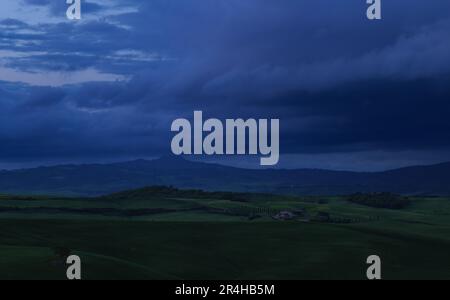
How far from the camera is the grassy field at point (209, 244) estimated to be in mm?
81000

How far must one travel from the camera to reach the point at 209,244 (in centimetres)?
10494

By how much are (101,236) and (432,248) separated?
153ft

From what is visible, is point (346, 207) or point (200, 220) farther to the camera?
point (346, 207)

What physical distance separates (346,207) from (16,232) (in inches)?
3795

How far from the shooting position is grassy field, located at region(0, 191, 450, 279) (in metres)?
81.0

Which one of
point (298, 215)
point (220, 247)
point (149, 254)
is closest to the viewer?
point (149, 254)

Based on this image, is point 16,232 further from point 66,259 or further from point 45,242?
point 66,259
